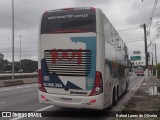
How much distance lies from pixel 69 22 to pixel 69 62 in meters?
1.42

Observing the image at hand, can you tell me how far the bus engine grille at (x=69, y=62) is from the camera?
10.9m

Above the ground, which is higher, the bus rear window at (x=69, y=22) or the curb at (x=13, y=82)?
the bus rear window at (x=69, y=22)

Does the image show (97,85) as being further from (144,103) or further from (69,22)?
(144,103)

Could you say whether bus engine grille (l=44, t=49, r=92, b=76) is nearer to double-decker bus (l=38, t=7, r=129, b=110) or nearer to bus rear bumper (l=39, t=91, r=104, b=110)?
double-decker bus (l=38, t=7, r=129, b=110)

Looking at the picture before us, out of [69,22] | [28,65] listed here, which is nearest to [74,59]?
[69,22]

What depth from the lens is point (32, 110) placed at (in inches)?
511

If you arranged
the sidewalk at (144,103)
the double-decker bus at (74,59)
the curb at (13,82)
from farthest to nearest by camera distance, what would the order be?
1. the curb at (13,82)
2. the sidewalk at (144,103)
3. the double-decker bus at (74,59)

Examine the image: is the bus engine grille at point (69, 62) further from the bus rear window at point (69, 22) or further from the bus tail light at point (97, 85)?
the bus rear window at point (69, 22)

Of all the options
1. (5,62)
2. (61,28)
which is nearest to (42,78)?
(61,28)

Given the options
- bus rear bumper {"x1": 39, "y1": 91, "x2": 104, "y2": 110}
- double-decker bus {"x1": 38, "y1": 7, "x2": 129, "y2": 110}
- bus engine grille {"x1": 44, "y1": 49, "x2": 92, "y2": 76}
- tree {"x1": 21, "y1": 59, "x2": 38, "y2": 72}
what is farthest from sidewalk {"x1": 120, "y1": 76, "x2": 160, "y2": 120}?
tree {"x1": 21, "y1": 59, "x2": 38, "y2": 72}

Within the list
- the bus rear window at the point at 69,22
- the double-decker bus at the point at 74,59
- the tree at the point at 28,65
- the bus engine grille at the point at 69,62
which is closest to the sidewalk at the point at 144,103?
the double-decker bus at the point at 74,59

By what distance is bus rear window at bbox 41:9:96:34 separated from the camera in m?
11.0

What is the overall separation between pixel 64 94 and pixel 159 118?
327cm

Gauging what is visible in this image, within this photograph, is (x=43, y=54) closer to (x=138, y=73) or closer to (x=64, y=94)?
(x=64, y=94)
